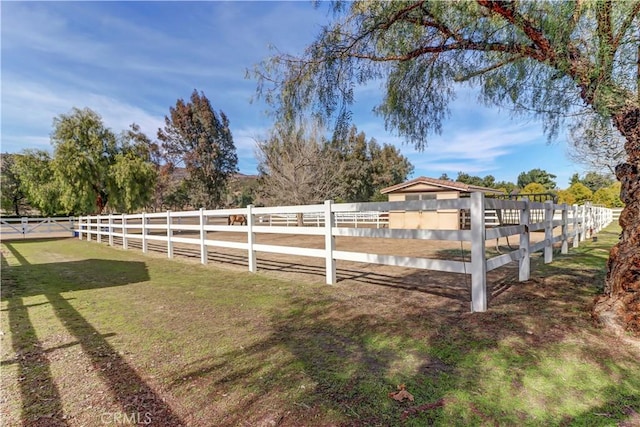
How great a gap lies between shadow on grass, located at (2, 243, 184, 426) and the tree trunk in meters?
3.62

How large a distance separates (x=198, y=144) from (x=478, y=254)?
30168 mm

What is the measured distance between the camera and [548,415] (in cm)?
164

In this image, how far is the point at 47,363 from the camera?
7.80ft

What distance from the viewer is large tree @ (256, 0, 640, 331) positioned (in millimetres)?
2652

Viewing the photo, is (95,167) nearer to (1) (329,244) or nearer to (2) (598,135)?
(1) (329,244)

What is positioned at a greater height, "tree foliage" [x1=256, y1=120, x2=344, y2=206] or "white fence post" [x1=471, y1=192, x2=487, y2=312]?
"tree foliage" [x1=256, y1=120, x2=344, y2=206]

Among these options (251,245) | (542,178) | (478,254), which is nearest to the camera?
(478,254)

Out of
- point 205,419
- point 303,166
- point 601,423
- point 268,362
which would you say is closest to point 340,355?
point 268,362

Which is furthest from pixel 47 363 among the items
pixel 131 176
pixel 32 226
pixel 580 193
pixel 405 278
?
pixel 580 193

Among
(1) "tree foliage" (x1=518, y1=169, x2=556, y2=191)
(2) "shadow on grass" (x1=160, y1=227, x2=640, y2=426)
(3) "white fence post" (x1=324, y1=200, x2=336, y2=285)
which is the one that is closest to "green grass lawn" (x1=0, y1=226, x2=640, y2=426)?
(2) "shadow on grass" (x1=160, y1=227, x2=640, y2=426)

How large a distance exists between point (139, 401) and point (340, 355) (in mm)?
1401

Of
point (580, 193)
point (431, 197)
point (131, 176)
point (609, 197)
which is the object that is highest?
point (131, 176)

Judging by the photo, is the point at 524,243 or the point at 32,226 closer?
the point at 524,243

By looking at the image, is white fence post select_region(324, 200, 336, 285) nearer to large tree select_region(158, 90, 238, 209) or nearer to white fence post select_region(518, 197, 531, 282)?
white fence post select_region(518, 197, 531, 282)
